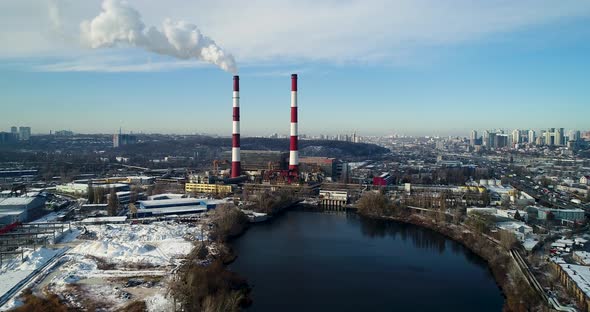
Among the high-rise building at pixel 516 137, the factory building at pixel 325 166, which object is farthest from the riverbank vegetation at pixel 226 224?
the high-rise building at pixel 516 137

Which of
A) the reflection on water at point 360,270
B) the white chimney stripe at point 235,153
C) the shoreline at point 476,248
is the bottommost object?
the reflection on water at point 360,270

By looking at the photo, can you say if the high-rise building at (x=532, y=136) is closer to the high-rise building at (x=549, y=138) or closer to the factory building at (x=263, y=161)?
the high-rise building at (x=549, y=138)

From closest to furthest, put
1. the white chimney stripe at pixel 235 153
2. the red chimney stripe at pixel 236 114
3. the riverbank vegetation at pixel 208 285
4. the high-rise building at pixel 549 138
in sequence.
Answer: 1. the riverbank vegetation at pixel 208 285
2. the red chimney stripe at pixel 236 114
3. the white chimney stripe at pixel 235 153
4. the high-rise building at pixel 549 138

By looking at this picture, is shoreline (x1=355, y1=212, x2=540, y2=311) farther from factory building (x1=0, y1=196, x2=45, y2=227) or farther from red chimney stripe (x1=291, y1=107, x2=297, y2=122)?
factory building (x1=0, y1=196, x2=45, y2=227)

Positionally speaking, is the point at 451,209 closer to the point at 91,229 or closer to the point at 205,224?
the point at 205,224

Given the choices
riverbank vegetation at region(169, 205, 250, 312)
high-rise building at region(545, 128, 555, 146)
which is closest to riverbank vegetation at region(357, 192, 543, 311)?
riverbank vegetation at region(169, 205, 250, 312)

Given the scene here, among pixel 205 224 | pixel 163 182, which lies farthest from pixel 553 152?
pixel 205 224

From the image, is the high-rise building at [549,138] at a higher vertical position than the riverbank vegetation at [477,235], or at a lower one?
higher
